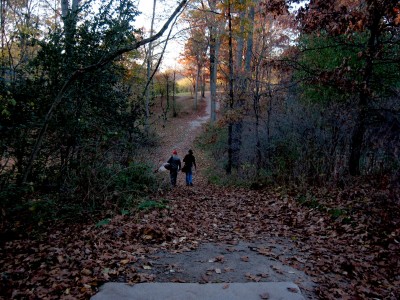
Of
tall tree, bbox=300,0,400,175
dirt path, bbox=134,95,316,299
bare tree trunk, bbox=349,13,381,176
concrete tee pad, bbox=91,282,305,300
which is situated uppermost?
tall tree, bbox=300,0,400,175

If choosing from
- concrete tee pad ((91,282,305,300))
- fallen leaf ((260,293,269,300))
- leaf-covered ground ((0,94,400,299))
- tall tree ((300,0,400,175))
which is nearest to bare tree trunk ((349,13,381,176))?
tall tree ((300,0,400,175))

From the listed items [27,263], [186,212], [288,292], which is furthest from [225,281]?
[186,212]

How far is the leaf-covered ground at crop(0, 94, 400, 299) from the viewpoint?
4613 mm

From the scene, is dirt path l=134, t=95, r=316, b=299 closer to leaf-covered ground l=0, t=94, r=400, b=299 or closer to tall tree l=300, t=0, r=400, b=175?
leaf-covered ground l=0, t=94, r=400, b=299

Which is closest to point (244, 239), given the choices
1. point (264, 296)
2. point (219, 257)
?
point (219, 257)

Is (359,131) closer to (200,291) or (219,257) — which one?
(219,257)

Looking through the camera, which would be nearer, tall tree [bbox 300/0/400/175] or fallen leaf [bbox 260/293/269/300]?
fallen leaf [bbox 260/293/269/300]

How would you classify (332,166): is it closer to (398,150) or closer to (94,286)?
(398,150)

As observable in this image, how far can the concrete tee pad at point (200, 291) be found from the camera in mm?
4074

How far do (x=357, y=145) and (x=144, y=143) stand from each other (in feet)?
27.4

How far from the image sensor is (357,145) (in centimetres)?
934

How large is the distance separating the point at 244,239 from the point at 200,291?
2.54 m


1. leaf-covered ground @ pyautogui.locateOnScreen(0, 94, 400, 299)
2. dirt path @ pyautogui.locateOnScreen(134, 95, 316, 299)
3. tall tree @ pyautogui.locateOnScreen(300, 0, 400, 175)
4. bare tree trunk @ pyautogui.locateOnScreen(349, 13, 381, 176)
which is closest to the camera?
leaf-covered ground @ pyautogui.locateOnScreen(0, 94, 400, 299)

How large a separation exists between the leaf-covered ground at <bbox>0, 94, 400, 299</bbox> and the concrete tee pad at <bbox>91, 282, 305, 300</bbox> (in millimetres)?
244
